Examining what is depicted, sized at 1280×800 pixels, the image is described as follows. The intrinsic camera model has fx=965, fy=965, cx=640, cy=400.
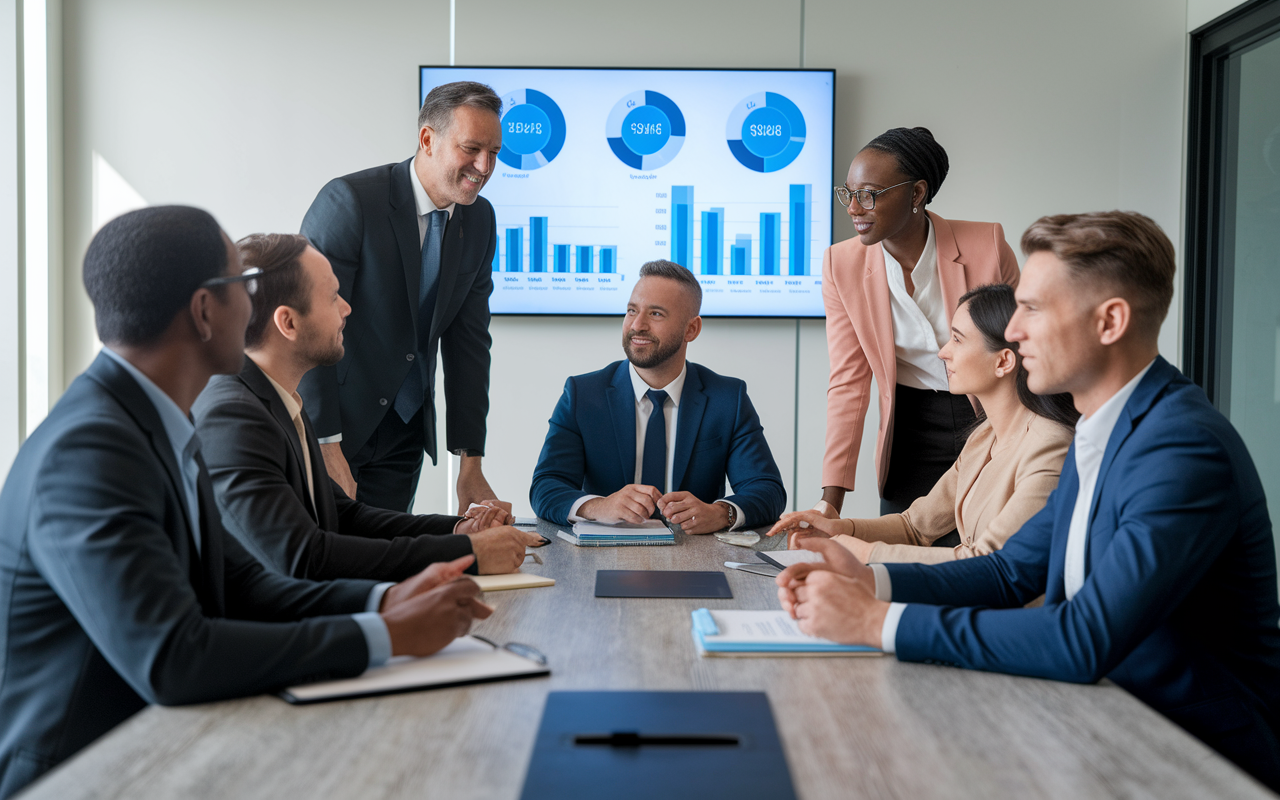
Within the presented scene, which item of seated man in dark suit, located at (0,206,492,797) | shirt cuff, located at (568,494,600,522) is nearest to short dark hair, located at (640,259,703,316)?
shirt cuff, located at (568,494,600,522)

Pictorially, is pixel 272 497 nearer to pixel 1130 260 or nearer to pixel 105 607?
pixel 105 607

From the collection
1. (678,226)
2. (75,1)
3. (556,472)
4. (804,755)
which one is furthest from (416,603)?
(75,1)

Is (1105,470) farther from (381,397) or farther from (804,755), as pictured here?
(381,397)

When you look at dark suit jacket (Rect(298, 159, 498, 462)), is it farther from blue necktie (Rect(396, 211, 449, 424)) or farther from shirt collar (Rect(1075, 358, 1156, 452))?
shirt collar (Rect(1075, 358, 1156, 452))

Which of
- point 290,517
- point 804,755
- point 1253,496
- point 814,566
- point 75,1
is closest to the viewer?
point 804,755

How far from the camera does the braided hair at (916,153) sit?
2648 mm

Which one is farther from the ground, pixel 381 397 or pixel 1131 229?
pixel 1131 229

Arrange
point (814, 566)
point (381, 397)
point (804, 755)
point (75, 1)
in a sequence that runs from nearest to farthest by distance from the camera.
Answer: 1. point (804, 755)
2. point (814, 566)
3. point (381, 397)
4. point (75, 1)

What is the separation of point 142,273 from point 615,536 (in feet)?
3.90

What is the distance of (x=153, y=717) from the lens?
1001 millimetres

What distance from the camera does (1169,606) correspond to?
121cm

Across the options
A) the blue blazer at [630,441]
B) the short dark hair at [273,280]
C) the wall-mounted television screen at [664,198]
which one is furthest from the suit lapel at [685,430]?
the wall-mounted television screen at [664,198]

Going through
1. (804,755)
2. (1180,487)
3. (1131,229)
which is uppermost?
(1131,229)

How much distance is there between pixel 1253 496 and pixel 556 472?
1.77 metres
